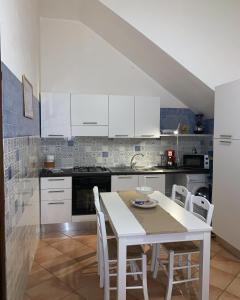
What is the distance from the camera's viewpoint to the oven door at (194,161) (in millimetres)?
4148

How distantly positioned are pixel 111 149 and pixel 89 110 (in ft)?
2.57

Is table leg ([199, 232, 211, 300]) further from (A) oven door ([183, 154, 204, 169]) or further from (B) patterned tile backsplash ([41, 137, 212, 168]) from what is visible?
(B) patterned tile backsplash ([41, 137, 212, 168])

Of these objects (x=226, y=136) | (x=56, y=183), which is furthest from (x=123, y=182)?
(x=226, y=136)

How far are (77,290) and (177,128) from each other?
2.98m

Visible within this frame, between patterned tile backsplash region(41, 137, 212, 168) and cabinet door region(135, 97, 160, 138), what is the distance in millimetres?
362

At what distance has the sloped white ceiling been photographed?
333cm

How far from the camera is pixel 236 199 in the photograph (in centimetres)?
288

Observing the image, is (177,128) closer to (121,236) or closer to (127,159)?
(127,159)

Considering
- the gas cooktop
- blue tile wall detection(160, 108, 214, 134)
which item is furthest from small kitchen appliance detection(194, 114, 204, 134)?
the gas cooktop

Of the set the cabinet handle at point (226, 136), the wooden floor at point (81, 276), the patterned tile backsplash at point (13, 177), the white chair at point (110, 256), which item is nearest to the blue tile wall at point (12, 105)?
the patterned tile backsplash at point (13, 177)

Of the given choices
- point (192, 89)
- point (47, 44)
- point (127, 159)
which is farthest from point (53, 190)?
point (192, 89)

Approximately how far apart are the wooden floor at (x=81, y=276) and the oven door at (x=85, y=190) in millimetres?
384

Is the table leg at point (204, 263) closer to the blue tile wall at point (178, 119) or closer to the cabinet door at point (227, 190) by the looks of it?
the cabinet door at point (227, 190)

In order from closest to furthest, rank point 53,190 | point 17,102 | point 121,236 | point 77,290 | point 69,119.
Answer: point 121,236
point 17,102
point 77,290
point 53,190
point 69,119
